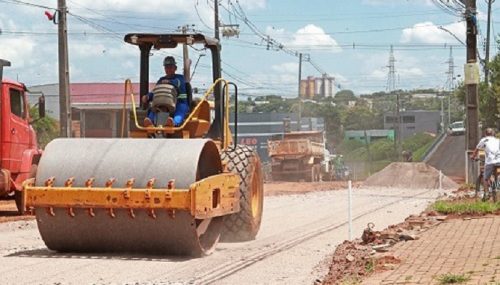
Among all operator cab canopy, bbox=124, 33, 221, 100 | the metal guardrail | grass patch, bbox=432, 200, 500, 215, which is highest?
operator cab canopy, bbox=124, 33, 221, 100

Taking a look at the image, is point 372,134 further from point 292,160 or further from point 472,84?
point 472,84

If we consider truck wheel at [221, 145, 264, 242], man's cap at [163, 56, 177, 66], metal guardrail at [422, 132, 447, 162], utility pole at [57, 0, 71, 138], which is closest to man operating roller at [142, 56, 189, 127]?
man's cap at [163, 56, 177, 66]

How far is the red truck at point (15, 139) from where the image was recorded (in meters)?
20.5

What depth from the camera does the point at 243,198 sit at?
14.2m

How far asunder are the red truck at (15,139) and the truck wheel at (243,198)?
7.19m

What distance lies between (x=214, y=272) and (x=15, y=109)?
37.1 ft

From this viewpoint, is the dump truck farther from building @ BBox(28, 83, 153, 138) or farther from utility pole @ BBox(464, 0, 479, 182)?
utility pole @ BBox(464, 0, 479, 182)

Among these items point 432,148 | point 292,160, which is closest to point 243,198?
point 292,160

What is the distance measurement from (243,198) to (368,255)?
10.5 ft

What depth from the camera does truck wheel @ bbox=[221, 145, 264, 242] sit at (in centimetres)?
1413

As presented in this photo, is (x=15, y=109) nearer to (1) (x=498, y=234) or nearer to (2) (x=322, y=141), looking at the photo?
(1) (x=498, y=234)

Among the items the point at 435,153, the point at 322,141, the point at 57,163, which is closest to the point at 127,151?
the point at 57,163

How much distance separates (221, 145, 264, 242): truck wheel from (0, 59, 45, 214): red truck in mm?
7186

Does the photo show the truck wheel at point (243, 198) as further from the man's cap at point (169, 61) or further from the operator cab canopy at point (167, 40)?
the operator cab canopy at point (167, 40)
